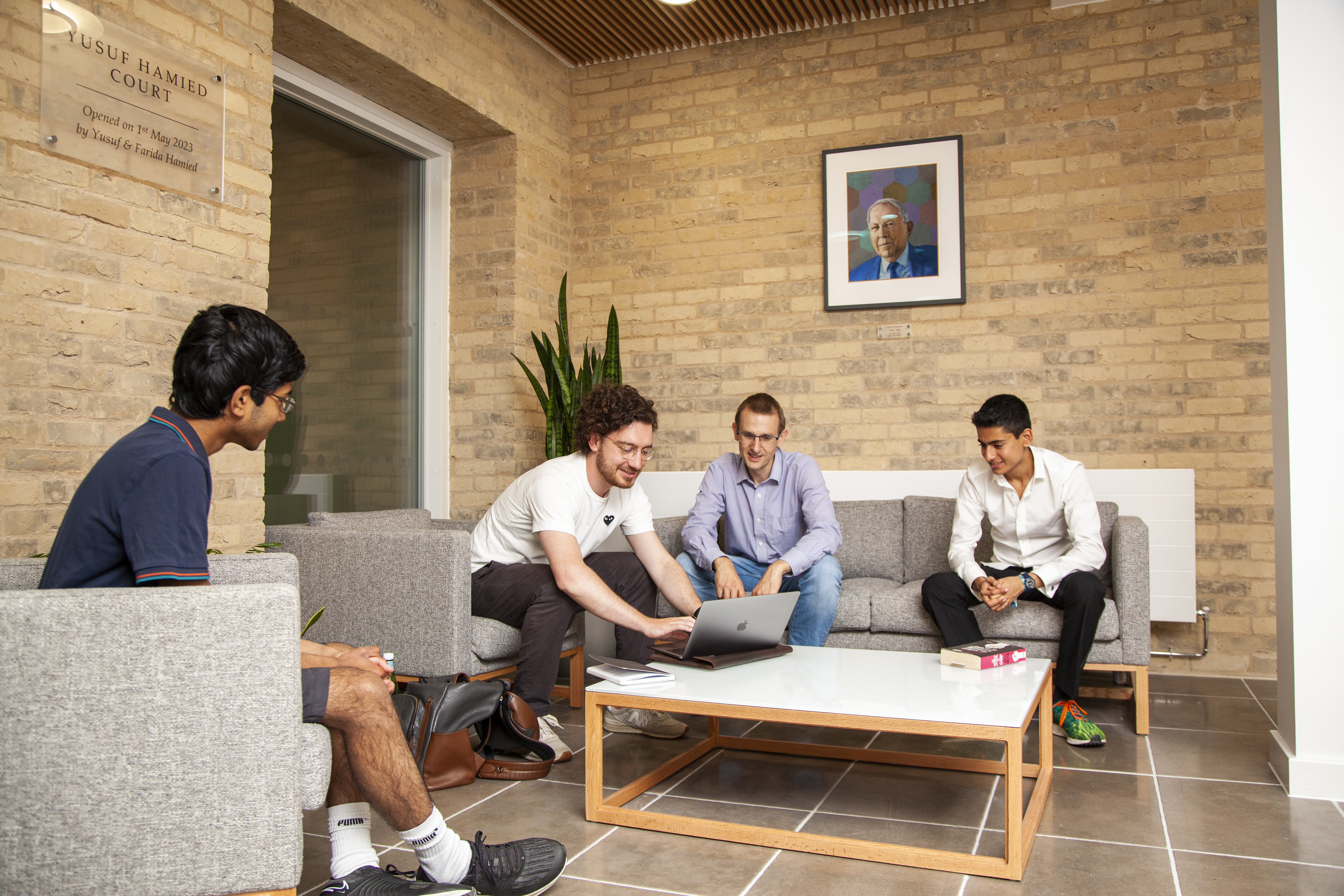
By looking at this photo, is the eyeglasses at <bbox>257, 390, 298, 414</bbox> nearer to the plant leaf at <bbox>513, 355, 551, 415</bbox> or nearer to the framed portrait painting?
the plant leaf at <bbox>513, 355, 551, 415</bbox>

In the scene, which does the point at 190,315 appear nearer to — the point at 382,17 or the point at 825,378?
the point at 382,17

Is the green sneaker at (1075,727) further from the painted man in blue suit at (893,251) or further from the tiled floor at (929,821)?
the painted man in blue suit at (893,251)

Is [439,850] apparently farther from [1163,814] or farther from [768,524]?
[768,524]

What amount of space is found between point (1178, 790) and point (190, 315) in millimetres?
3158

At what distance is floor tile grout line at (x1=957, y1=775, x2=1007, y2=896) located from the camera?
196 cm

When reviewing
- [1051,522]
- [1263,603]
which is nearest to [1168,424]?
[1263,603]

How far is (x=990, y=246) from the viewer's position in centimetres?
443

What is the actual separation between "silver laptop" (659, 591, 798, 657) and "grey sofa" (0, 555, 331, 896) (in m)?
1.17

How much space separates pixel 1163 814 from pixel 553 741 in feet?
5.45

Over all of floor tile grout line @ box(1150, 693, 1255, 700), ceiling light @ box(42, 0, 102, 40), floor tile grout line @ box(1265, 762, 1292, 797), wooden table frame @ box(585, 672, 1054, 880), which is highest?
ceiling light @ box(42, 0, 102, 40)

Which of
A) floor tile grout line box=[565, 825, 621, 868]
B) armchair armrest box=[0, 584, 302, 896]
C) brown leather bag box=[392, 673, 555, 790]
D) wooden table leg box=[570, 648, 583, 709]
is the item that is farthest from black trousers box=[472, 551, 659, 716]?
armchair armrest box=[0, 584, 302, 896]

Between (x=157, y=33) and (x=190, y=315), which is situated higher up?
(x=157, y=33)

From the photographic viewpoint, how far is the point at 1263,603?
4.04 metres

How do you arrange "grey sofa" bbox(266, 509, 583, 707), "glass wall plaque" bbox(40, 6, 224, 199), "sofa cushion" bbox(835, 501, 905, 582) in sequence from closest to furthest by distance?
"glass wall plaque" bbox(40, 6, 224, 199) → "grey sofa" bbox(266, 509, 583, 707) → "sofa cushion" bbox(835, 501, 905, 582)
